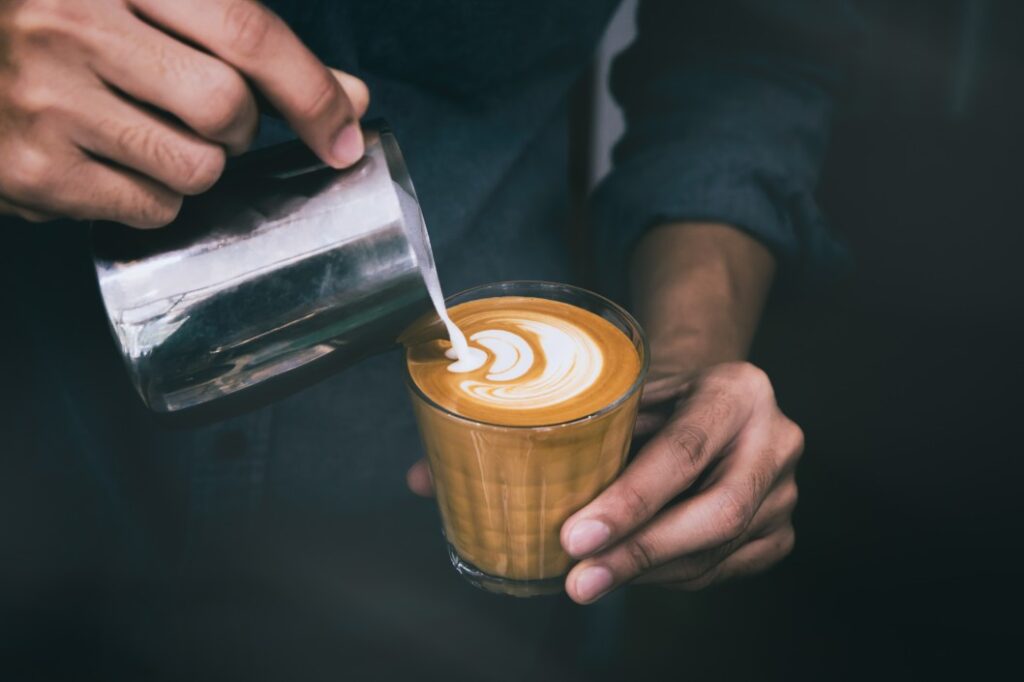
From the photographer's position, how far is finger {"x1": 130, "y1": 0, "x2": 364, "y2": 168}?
→ 0.58 meters

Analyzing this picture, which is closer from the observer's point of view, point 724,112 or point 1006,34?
point 724,112

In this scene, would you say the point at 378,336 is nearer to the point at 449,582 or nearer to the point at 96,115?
the point at 96,115

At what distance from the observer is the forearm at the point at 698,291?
1121 millimetres

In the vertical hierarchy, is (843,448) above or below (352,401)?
below

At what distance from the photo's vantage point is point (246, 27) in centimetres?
58

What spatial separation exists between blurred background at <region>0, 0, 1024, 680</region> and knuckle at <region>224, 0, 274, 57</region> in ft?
2.50

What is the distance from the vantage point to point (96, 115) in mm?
597

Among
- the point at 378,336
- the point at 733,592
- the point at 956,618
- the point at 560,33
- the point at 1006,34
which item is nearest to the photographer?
the point at 378,336

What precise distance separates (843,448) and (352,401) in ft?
3.36

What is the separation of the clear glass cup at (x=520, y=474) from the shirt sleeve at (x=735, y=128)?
386 mm

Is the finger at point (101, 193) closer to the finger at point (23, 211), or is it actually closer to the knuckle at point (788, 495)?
the finger at point (23, 211)

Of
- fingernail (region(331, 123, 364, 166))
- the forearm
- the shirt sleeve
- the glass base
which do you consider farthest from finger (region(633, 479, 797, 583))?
fingernail (region(331, 123, 364, 166))

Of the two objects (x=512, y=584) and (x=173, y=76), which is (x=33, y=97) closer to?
(x=173, y=76)

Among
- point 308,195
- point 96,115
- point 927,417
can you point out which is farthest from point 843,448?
point 96,115
